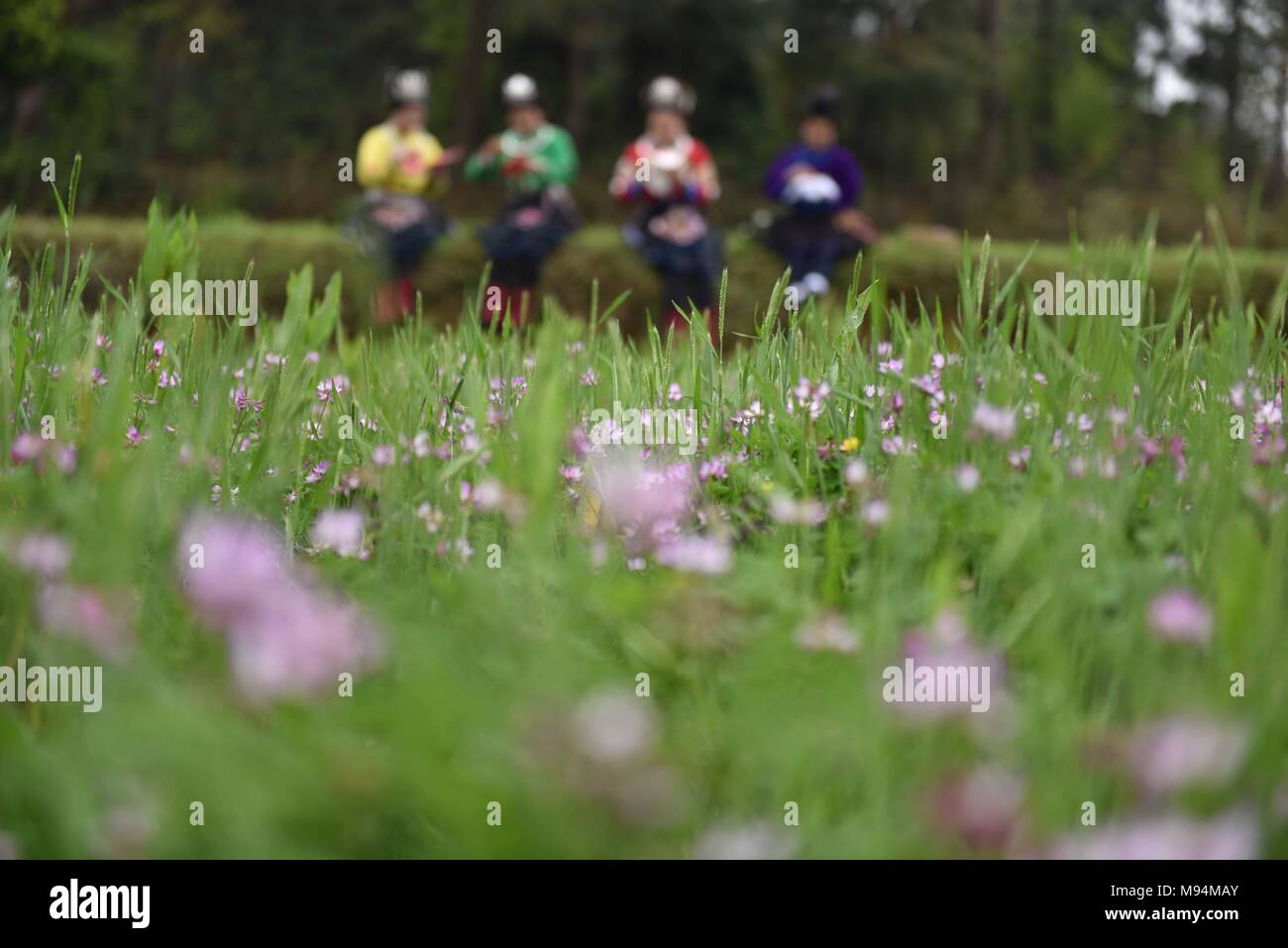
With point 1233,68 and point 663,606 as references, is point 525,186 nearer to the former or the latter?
point 663,606

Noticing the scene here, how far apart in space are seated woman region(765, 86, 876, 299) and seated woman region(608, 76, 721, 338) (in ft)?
1.99

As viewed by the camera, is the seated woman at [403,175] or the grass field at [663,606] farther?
the seated woman at [403,175]

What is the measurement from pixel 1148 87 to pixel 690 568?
25813 mm

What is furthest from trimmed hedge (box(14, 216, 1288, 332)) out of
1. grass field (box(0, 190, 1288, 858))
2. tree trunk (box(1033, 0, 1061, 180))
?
tree trunk (box(1033, 0, 1061, 180))

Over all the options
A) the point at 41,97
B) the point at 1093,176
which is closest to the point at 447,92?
the point at 41,97

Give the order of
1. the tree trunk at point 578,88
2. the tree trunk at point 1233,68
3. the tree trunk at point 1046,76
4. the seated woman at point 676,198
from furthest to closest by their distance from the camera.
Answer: the tree trunk at point 1046,76
the tree trunk at point 1233,68
the tree trunk at point 578,88
the seated woman at point 676,198

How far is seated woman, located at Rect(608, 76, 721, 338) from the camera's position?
811cm

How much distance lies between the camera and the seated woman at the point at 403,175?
8.46 m

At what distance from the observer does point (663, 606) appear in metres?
1.46

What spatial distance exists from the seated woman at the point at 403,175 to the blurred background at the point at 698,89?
7.14 metres

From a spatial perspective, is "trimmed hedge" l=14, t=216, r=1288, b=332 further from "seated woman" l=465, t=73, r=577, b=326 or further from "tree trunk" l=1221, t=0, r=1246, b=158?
"tree trunk" l=1221, t=0, r=1246, b=158

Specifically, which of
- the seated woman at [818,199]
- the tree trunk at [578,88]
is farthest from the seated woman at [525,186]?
the tree trunk at [578,88]

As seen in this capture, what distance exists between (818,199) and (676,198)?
1026 mm

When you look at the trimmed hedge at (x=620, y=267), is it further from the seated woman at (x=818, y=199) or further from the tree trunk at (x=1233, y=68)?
the tree trunk at (x=1233, y=68)
